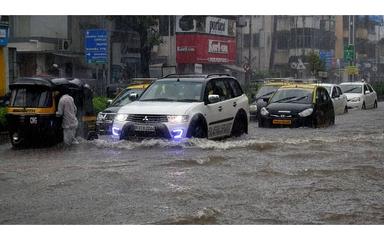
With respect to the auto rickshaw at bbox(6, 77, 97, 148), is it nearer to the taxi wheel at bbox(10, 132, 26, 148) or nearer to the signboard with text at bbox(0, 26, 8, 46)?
the taxi wheel at bbox(10, 132, 26, 148)

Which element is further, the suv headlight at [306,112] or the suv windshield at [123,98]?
the suv headlight at [306,112]

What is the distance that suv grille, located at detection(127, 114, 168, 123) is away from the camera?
8.46 metres

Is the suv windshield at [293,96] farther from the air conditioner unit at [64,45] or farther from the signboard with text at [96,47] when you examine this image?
the air conditioner unit at [64,45]

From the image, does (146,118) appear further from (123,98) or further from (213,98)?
(213,98)

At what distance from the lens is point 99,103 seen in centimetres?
925

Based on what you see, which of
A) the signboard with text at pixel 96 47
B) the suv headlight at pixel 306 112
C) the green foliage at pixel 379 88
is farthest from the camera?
the green foliage at pixel 379 88

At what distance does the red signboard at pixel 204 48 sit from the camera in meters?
8.38

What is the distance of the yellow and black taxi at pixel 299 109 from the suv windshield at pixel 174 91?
59.4 inches

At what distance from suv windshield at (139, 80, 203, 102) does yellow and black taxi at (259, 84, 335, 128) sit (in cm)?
151

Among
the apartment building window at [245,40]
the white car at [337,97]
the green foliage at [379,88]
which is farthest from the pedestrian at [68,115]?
the green foliage at [379,88]

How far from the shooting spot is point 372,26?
7688 mm

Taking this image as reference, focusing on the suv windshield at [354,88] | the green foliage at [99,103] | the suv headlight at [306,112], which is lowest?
the suv headlight at [306,112]

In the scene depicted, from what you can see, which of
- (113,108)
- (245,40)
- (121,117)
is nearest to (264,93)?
(245,40)

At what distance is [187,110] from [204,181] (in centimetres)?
184
